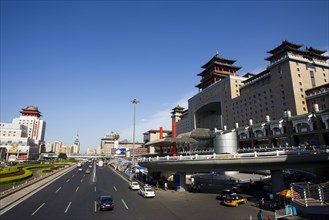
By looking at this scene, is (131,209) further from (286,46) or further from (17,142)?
(17,142)

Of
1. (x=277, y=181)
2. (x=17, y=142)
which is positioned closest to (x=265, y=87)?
(x=277, y=181)

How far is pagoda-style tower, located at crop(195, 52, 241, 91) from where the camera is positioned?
128500 millimetres

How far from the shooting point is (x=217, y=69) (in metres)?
130

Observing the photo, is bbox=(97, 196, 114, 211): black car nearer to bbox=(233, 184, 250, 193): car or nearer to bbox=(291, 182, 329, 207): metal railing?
bbox=(291, 182, 329, 207): metal railing

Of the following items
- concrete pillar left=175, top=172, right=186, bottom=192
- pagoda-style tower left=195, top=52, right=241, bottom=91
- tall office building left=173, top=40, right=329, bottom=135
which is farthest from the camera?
pagoda-style tower left=195, top=52, right=241, bottom=91

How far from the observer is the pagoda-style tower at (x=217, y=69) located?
128 m

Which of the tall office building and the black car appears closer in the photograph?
the black car

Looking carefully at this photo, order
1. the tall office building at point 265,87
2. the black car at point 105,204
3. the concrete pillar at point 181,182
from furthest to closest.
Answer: the tall office building at point 265,87 → the concrete pillar at point 181,182 → the black car at point 105,204

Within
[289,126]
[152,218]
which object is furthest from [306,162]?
[289,126]

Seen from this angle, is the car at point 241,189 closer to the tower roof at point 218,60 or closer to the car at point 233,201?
the car at point 233,201

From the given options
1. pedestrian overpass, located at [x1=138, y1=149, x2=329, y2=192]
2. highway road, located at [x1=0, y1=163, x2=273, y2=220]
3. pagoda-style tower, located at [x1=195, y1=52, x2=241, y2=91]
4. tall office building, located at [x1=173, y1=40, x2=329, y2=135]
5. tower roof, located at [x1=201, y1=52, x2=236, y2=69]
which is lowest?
highway road, located at [x1=0, y1=163, x2=273, y2=220]

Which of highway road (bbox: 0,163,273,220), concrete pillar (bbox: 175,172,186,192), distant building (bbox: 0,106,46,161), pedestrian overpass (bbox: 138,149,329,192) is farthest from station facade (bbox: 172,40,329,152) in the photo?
distant building (bbox: 0,106,46,161)

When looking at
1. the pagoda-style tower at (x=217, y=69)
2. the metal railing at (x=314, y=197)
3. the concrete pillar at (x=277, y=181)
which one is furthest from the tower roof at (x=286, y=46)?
the metal railing at (x=314, y=197)

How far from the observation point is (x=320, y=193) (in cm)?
1858
